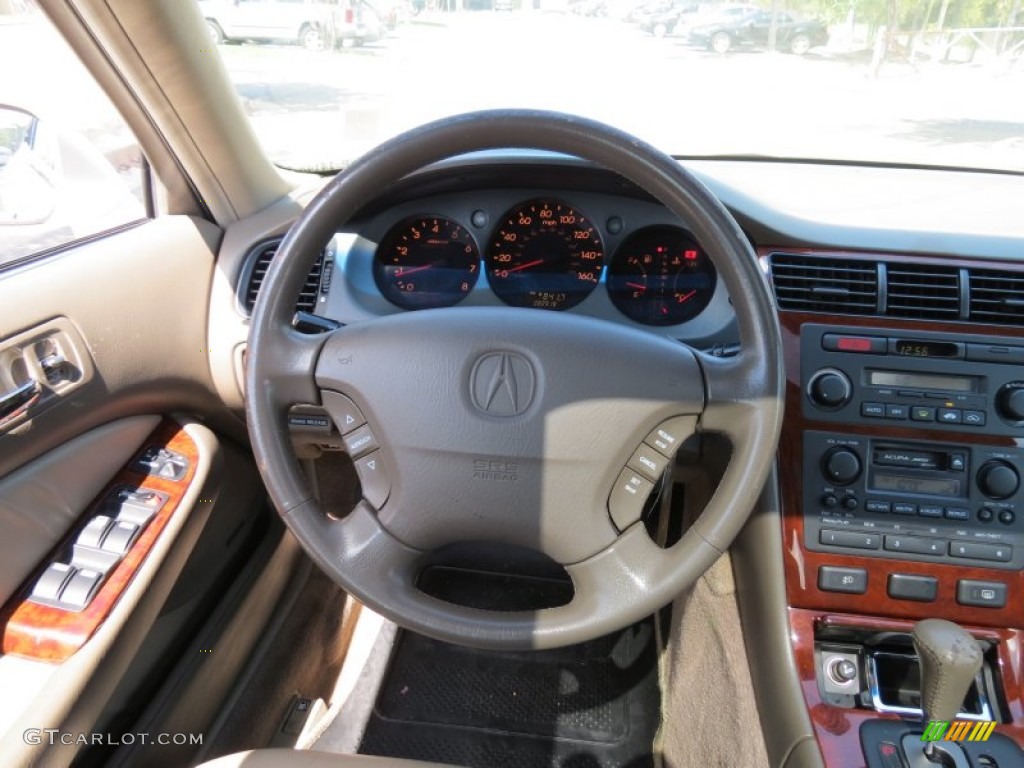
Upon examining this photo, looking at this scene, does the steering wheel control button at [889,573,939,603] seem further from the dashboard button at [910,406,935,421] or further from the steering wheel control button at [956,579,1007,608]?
the dashboard button at [910,406,935,421]

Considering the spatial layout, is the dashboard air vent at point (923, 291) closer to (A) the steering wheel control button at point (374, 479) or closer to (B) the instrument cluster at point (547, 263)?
A: (B) the instrument cluster at point (547, 263)

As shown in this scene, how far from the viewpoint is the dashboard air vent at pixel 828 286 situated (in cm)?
158

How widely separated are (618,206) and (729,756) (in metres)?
1.20

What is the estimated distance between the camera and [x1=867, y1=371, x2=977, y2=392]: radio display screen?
4.99 feet

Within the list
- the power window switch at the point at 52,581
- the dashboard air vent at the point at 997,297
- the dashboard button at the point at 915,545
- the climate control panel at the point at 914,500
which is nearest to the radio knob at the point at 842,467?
the climate control panel at the point at 914,500

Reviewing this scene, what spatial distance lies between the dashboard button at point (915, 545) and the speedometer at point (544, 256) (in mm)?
786

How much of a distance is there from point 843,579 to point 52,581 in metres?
1.46

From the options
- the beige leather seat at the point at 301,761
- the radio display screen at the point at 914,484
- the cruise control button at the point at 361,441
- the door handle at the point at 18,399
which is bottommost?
the beige leather seat at the point at 301,761

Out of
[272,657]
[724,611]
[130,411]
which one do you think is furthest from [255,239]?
[724,611]

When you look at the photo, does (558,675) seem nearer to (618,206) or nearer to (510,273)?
(510,273)

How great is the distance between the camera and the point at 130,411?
5.26 feet

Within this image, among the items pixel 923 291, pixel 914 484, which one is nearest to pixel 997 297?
pixel 923 291

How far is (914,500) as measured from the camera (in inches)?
59.7

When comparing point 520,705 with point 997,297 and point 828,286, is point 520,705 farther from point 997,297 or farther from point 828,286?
point 997,297
